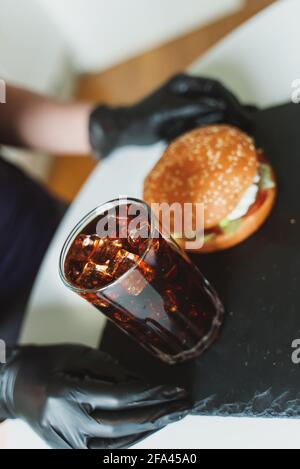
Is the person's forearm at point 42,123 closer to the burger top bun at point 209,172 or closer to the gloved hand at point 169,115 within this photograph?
the gloved hand at point 169,115

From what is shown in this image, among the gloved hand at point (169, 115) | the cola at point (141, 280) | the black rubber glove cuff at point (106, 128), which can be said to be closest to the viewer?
the cola at point (141, 280)

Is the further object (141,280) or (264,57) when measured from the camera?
(264,57)

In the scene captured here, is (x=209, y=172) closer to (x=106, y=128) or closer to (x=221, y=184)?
(x=221, y=184)

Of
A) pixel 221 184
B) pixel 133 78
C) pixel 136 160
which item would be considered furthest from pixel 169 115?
pixel 133 78

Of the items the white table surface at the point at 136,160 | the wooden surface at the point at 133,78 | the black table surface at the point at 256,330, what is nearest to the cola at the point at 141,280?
the black table surface at the point at 256,330

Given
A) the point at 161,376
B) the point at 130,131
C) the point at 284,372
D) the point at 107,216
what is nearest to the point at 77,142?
the point at 130,131

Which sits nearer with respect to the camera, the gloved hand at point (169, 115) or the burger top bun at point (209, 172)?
the burger top bun at point (209, 172)
